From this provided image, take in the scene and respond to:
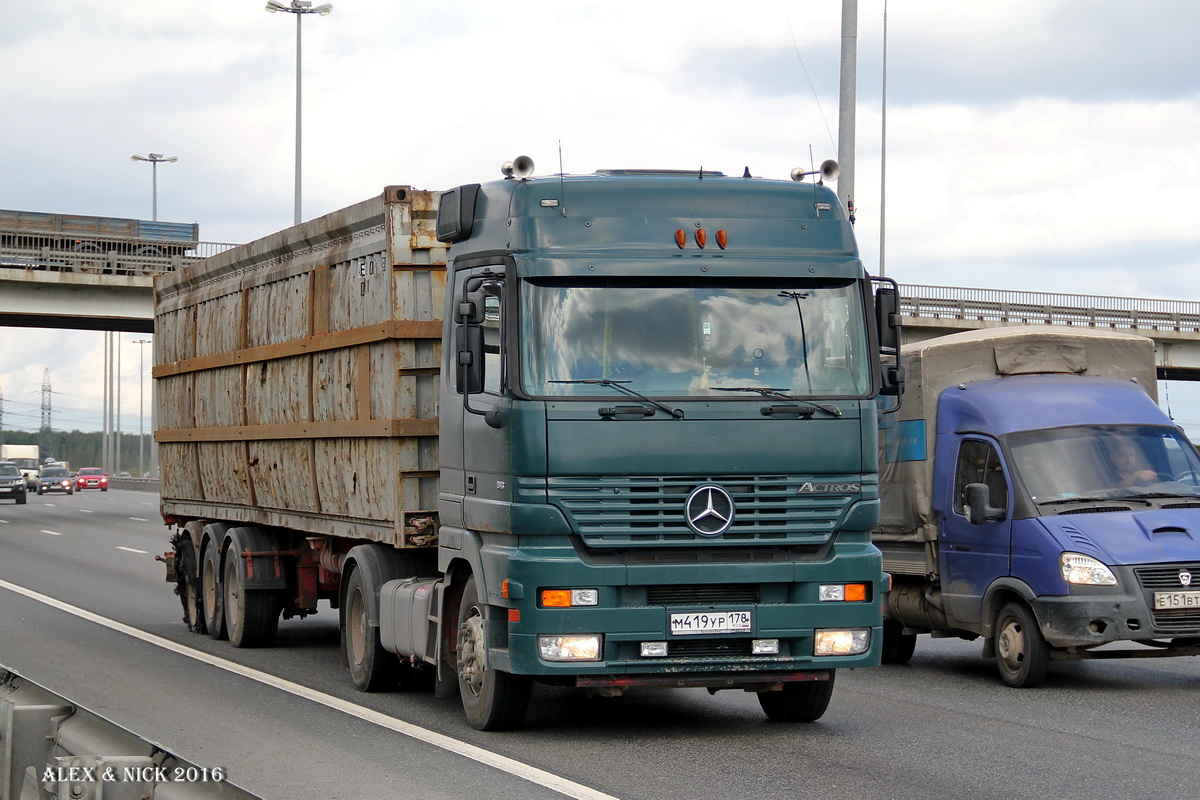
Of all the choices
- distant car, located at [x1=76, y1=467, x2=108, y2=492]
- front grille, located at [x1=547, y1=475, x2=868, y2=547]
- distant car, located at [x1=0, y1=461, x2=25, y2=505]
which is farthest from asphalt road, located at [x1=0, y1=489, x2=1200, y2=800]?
distant car, located at [x1=76, y1=467, x2=108, y2=492]

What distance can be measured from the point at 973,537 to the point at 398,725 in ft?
16.8

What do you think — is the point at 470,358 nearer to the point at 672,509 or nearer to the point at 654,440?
the point at 654,440

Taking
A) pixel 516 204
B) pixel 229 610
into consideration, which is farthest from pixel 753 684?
pixel 229 610

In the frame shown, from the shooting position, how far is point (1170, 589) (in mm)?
11656

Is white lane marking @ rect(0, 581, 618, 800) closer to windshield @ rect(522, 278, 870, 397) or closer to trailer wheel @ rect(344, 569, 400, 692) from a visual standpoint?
trailer wheel @ rect(344, 569, 400, 692)

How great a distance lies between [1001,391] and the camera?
13.3 m

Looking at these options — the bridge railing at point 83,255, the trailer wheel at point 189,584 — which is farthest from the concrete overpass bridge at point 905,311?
the trailer wheel at point 189,584

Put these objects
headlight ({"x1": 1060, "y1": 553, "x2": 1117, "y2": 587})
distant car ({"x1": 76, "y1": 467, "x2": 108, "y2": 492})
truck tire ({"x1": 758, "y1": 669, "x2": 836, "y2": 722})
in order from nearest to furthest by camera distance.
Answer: truck tire ({"x1": 758, "y1": 669, "x2": 836, "y2": 722}), headlight ({"x1": 1060, "y1": 553, "x2": 1117, "y2": 587}), distant car ({"x1": 76, "y1": 467, "x2": 108, "y2": 492})

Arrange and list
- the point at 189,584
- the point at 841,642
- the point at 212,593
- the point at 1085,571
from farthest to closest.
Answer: the point at 189,584 < the point at 212,593 < the point at 1085,571 < the point at 841,642

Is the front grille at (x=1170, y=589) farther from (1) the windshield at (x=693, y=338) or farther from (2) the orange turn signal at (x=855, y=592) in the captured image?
(1) the windshield at (x=693, y=338)

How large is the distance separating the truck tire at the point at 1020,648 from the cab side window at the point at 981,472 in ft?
2.75

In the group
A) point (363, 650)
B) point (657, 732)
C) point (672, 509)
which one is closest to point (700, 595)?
point (672, 509)

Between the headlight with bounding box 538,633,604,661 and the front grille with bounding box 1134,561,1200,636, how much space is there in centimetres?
459

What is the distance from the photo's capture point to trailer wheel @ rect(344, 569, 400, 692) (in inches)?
459
